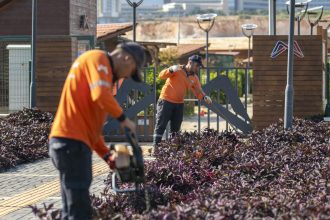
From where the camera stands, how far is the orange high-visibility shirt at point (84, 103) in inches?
213

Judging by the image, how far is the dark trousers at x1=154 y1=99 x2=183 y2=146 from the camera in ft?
40.9

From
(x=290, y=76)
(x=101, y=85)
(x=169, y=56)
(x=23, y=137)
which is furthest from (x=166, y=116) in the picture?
(x=169, y=56)

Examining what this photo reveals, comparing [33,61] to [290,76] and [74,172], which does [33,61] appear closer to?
[290,76]

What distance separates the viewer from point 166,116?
12477mm

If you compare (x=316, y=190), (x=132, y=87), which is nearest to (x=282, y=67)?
(x=132, y=87)

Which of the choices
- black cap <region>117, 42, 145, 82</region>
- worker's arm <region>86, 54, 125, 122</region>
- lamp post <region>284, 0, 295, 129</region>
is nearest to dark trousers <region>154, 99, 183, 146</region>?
lamp post <region>284, 0, 295, 129</region>

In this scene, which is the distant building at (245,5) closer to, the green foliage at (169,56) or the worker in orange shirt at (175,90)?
the green foliage at (169,56)

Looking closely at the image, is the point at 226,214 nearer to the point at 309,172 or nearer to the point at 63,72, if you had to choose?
the point at 309,172

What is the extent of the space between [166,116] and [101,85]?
717cm

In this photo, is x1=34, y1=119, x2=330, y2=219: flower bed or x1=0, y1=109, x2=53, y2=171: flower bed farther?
x1=0, y1=109, x2=53, y2=171: flower bed

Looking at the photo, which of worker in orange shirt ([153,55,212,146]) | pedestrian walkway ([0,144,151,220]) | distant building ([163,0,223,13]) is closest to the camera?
pedestrian walkway ([0,144,151,220])

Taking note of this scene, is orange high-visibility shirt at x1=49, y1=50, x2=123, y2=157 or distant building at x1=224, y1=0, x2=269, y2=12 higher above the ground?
A: distant building at x1=224, y1=0, x2=269, y2=12

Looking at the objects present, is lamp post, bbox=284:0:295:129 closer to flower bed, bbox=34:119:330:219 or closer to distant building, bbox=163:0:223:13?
flower bed, bbox=34:119:330:219

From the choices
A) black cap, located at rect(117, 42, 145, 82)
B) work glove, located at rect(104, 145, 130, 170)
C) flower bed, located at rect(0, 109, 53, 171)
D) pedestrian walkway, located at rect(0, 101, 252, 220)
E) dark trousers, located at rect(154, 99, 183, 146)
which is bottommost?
pedestrian walkway, located at rect(0, 101, 252, 220)
